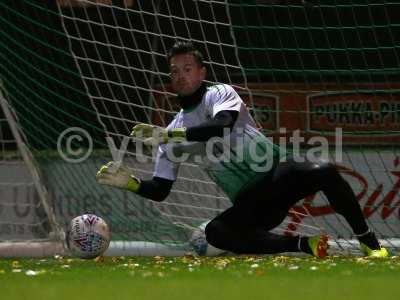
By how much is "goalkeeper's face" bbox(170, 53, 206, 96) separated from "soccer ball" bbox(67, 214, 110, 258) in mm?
1110

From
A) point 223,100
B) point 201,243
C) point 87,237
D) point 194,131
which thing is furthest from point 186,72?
point 201,243

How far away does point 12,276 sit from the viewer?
573 centimetres

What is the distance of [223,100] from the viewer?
6.57 m

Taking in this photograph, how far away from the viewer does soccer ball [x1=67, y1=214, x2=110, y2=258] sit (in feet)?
23.2

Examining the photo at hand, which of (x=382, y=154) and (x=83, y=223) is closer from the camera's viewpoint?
(x=83, y=223)

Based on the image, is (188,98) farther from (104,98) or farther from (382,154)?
(382,154)

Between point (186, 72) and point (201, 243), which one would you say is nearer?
point (186, 72)

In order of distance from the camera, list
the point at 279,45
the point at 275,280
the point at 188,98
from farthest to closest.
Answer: the point at 279,45 < the point at 188,98 < the point at 275,280

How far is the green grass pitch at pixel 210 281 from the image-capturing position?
434cm

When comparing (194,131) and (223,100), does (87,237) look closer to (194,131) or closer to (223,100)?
(194,131)

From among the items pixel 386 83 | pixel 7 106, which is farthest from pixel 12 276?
pixel 386 83

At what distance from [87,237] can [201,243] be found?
1299mm

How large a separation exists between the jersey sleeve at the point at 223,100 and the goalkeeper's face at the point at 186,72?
0.12 meters

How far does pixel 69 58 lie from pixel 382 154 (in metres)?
2.61
